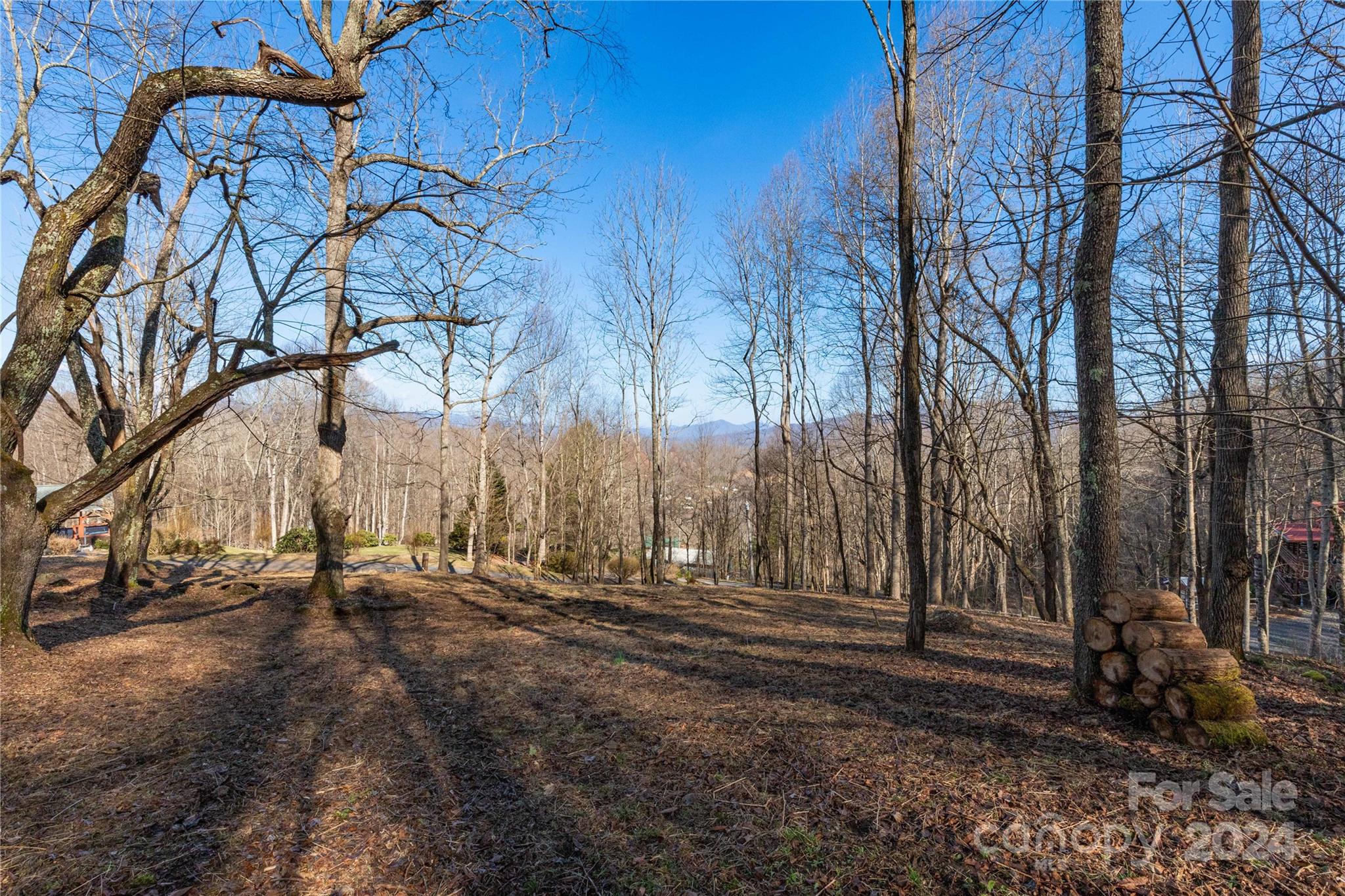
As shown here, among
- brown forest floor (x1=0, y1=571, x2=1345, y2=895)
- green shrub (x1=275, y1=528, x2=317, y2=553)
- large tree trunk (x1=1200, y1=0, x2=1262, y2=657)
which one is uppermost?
large tree trunk (x1=1200, y1=0, x2=1262, y2=657)

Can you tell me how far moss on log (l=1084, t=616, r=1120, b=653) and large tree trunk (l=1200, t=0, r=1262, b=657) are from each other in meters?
2.66

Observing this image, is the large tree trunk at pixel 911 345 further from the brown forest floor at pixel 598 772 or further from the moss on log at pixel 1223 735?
the moss on log at pixel 1223 735

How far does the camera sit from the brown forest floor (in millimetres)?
2377

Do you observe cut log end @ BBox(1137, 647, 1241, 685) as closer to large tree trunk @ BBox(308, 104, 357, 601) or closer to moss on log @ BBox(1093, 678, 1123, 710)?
moss on log @ BBox(1093, 678, 1123, 710)

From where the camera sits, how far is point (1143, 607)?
13.1 ft

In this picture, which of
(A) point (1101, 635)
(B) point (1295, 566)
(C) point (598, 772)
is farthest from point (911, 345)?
(B) point (1295, 566)

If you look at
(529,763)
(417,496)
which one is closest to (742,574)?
(417,496)

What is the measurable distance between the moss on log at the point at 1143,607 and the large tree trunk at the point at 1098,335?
225 mm

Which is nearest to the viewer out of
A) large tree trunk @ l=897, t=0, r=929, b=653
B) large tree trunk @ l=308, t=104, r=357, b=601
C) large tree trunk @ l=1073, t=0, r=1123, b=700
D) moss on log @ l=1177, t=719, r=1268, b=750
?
moss on log @ l=1177, t=719, r=1268, b=750

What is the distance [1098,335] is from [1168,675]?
2.43 meters

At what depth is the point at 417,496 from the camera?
46719mm

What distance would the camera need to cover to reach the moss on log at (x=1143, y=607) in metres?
3.97

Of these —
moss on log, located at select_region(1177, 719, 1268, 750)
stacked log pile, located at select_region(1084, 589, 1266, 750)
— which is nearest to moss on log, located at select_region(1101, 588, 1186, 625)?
stacked log pile, located at select_region(1084, 589, 1266, 750)

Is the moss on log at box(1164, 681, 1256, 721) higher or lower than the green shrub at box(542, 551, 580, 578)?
higher
